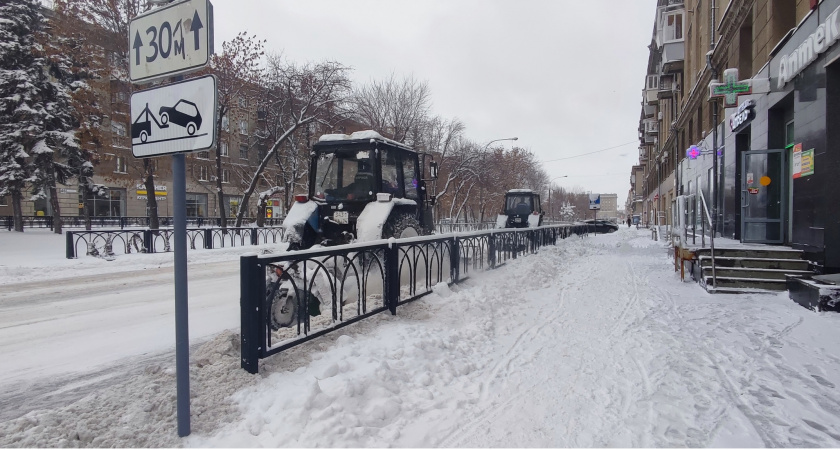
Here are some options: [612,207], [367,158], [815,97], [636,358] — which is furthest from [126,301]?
[612,207]

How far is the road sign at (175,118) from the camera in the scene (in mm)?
2689

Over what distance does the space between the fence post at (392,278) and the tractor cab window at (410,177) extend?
7.68 feet

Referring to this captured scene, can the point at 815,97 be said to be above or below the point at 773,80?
below

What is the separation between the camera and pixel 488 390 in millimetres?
4023

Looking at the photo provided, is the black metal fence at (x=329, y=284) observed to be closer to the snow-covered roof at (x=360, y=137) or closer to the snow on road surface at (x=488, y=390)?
the snow on road surface at (x=488, y=390)

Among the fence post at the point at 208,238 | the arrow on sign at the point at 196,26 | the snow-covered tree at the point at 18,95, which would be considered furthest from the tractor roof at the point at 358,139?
the snow-covered tree at the point at 18,95

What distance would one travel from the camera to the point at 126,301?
27.6 ft

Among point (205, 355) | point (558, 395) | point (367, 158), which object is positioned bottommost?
point (558, 395)

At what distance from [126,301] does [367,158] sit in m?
5.45

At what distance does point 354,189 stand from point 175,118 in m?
4.84

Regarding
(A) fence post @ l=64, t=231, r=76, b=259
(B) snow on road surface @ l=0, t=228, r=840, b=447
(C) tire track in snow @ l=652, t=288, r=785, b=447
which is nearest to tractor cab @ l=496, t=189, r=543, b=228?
(B) snow on road surface @ l=0, t=228, r=840, b=447

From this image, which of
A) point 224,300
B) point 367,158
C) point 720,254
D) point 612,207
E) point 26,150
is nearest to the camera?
point 367,158

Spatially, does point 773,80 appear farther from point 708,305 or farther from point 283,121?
point 283,121

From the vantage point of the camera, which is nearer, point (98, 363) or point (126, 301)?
point (98, 363)
